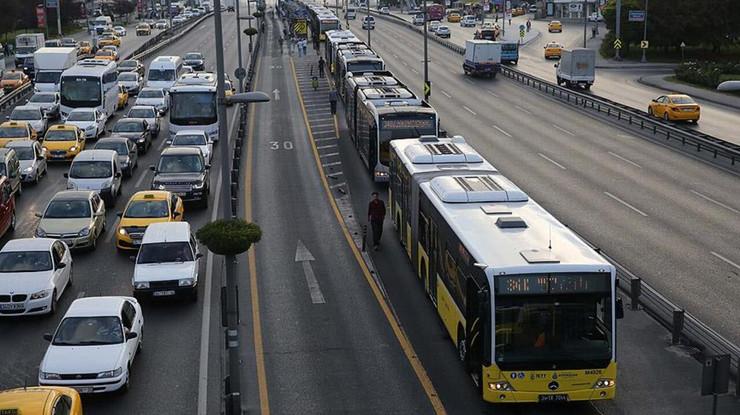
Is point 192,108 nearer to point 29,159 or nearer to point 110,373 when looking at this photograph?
point 29,159

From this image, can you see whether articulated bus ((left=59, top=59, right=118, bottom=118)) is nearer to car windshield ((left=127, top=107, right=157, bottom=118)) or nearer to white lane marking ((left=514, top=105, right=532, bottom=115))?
car windshield ((left=127, top=107, right=157, bottom=118))

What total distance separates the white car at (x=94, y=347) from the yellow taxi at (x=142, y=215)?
26.9 feet

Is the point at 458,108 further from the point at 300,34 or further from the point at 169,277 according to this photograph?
the point at 300,34

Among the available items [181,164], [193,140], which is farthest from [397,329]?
[193,140]

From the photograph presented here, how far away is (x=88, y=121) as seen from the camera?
4847 cm

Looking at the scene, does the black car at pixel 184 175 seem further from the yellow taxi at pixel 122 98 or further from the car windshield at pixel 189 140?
the yellow taxi at pixel 122 98

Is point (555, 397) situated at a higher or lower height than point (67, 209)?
lower

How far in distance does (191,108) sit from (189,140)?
446cm

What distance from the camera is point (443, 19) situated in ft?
546

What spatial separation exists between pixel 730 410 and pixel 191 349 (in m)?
→ 10.8

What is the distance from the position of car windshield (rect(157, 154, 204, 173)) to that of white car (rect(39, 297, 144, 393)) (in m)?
14.6

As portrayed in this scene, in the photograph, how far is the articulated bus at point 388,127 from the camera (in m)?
37.1

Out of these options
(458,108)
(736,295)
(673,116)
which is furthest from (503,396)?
(458,108)

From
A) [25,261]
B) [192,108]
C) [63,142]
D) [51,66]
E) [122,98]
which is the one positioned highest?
[51,66]
